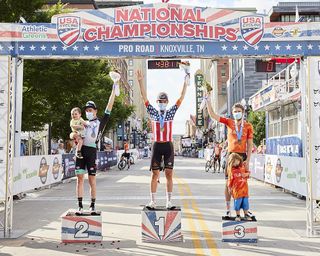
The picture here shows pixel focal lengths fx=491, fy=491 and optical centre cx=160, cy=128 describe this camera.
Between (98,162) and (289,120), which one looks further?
(98,162)

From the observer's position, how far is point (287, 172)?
1614 cm

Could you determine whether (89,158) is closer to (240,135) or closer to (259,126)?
(240,135)

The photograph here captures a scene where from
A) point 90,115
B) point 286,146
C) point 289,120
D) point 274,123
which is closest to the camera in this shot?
point 90,115

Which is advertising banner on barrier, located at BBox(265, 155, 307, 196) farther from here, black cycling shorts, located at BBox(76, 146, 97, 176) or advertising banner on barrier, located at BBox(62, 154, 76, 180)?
advertising banner on barrier, located at BBox(62, 154, 76, 180)

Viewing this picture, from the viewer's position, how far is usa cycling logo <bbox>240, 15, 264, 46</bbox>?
943 cm

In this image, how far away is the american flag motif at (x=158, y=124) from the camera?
8.76m

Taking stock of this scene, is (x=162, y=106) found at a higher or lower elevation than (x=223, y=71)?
lower

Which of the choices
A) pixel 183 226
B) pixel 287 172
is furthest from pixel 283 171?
pixel 183 226

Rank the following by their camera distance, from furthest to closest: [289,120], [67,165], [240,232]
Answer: [67,165]
[289,120]
[240,232]

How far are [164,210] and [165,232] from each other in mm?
385

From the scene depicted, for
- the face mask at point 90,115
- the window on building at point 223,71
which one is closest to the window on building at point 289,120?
the face mask at point 90,115

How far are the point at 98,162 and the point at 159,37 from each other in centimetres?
2315

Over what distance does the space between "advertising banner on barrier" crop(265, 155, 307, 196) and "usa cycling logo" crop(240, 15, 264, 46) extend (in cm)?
410

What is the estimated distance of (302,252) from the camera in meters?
7.66
